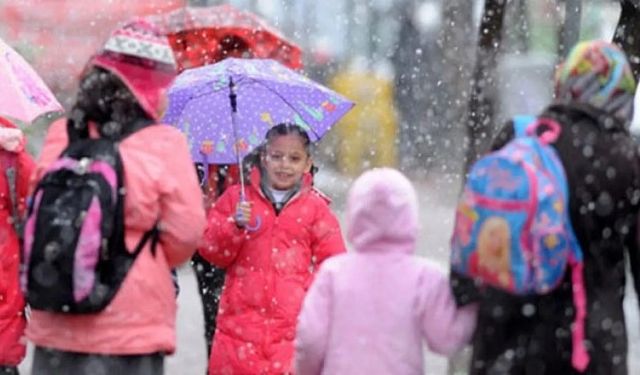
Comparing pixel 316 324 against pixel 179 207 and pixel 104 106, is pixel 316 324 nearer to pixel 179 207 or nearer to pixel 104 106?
pixel 179 207

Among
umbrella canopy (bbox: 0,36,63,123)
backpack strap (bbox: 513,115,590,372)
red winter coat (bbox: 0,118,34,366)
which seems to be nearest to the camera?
backpack strap (bbox: 513,115,590,372)

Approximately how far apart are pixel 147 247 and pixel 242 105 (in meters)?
2.25

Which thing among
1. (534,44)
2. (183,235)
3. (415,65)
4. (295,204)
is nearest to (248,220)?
(295,204)

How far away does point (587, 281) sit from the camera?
5434mm

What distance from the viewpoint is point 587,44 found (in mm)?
5582

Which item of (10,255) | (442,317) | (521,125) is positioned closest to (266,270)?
(10,255)

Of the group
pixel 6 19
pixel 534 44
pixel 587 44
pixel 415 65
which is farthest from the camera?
pixel 415 65

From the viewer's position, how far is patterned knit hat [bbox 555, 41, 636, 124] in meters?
5.50

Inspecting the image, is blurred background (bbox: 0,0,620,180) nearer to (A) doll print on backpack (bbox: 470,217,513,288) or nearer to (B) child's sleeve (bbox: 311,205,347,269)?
(B) child's sleeve (bbox: 311,205,347,269)

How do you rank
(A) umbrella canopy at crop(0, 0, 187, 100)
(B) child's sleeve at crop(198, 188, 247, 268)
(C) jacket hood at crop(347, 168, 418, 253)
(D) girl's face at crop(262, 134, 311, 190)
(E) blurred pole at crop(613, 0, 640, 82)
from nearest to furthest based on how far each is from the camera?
1. (C) jacket hood at crop(347, 168, 418, 253)
2. (B) child's sleeve at crop(198, 188, 247, 268)
3. (D) girl's face at crop(262, 134, 311, 190)
4. (E) blurred pole at crop(613, 0, 640, 82)
5. (A) umbrella canopy at crop(0, 0, 187, 100)

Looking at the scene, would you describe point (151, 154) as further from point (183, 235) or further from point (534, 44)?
point (534, 44)

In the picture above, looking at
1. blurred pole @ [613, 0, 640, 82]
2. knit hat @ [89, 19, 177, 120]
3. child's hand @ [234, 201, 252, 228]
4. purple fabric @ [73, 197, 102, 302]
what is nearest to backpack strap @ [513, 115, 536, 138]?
knit hat @ [89, 19, 177, 120]

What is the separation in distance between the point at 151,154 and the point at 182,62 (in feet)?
12.3

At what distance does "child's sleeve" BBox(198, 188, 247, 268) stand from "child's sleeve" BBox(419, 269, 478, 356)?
2.01 m
